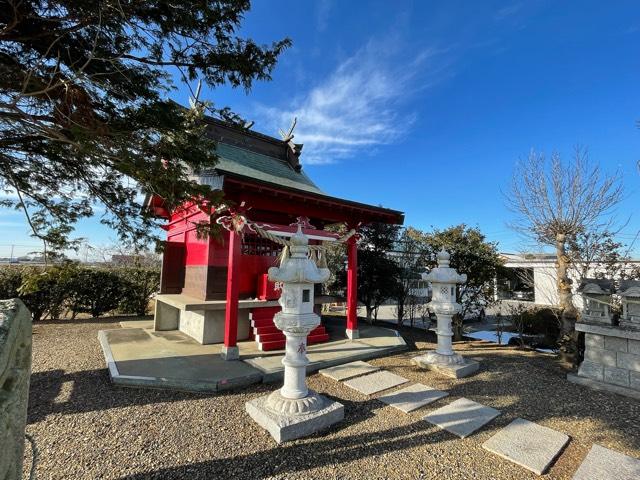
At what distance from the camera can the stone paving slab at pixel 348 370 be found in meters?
5.13

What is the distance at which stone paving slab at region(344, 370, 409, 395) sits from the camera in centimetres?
460

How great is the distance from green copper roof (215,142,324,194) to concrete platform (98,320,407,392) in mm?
3887

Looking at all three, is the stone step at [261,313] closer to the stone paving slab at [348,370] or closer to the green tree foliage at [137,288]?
the stone paving slab at [348,370]

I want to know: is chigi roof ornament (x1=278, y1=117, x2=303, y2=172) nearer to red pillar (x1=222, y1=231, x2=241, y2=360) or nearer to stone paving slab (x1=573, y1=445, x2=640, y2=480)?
red pillar (x1=222, y1=231, x2=241, y2=360)

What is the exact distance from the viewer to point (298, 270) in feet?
12.1

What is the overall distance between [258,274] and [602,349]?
6798mm

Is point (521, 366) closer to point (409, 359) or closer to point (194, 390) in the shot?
point (409, 359)

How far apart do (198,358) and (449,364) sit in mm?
4596

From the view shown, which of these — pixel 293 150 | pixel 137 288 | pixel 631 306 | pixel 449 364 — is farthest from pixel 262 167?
pixel 631 306

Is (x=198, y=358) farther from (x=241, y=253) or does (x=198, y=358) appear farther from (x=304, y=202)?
(x=304, y=202)

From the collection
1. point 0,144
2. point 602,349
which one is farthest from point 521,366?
point 0,144

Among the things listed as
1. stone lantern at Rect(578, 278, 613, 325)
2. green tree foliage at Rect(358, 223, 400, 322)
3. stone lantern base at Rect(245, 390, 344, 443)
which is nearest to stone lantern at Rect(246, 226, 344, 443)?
stone lantern base at Rect(245, 390, 344, 443)

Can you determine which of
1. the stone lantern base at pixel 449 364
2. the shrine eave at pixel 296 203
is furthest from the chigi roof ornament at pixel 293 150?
the stone lantern base at pixel 449 364

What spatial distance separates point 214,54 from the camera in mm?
3535
